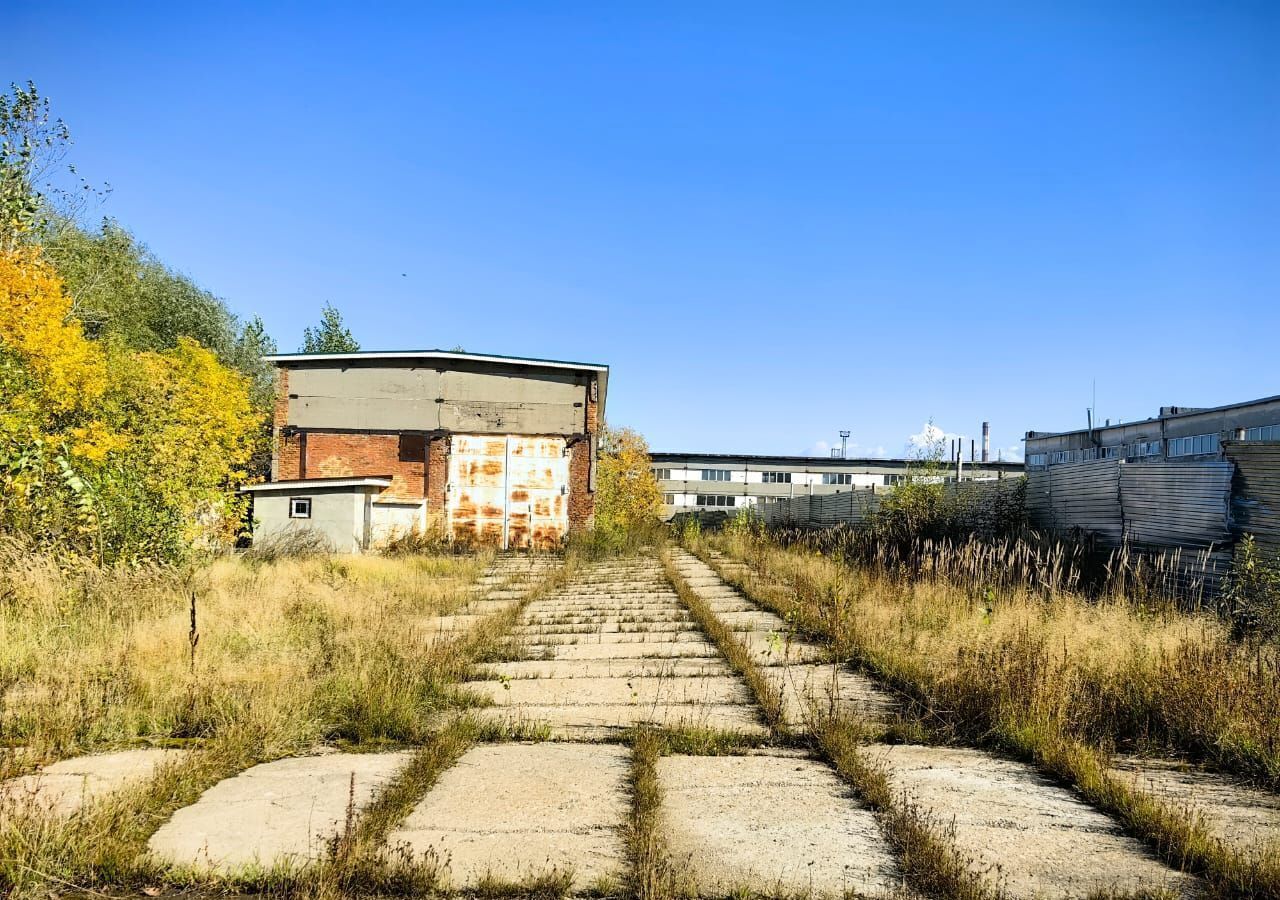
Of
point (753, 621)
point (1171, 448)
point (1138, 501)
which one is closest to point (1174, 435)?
point (1171, 448)

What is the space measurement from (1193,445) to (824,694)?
40521 mm

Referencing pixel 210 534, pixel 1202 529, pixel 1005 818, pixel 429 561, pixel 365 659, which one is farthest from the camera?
pixel 429 561

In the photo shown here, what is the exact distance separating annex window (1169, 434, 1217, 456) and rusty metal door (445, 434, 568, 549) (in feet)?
97.9

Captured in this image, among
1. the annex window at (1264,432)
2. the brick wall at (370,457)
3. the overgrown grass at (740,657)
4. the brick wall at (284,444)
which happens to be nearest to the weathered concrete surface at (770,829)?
the overgrown grass at (740,657)

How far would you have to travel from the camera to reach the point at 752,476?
70.2 m

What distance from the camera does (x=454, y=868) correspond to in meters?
3.34

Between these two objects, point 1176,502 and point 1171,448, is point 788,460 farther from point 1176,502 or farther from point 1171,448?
point 1176,502

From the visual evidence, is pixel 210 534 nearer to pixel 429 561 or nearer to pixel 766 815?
pixel 429 561

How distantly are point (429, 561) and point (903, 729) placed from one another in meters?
13.3

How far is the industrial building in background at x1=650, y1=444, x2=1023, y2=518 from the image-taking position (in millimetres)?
69125

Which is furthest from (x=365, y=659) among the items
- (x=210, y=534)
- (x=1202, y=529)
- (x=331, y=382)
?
(x=331, y=382)

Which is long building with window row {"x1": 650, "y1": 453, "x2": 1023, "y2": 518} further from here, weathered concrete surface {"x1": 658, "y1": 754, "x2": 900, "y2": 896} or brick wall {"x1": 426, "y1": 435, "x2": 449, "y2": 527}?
weathered concrete surface {"x1": 658, "y1": 754, "x2": 900, "y2": 896}

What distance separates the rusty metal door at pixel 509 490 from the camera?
23422mm

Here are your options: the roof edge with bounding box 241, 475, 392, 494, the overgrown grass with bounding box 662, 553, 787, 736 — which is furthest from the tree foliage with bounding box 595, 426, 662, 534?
the overgrown grass with bounding box 662, 553, 787, 736
